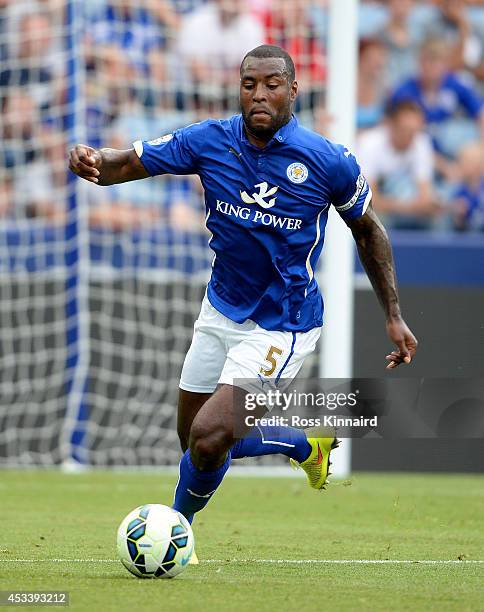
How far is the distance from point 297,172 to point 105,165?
3.07 feet

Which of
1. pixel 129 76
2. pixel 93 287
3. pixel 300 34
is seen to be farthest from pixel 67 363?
pixel 300 34

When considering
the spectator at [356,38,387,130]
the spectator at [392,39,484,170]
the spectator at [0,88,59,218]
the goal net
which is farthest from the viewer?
the spectator at [392,39,484,170]

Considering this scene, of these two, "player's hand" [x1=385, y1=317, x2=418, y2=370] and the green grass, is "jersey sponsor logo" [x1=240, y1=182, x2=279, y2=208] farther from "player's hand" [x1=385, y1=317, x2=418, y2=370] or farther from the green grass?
the green grass

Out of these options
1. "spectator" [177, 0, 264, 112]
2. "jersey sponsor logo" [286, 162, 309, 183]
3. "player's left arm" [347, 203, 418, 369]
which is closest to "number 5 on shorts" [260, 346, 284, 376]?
"player's left arm" [347, 203, 418, 369]

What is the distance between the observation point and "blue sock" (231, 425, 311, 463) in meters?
6.89

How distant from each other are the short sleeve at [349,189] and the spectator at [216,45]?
6881 mm

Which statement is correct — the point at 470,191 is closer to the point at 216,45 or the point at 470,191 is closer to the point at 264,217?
the point at 216,45

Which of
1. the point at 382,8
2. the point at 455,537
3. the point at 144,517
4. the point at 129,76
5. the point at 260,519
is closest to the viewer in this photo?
the point at 144,517

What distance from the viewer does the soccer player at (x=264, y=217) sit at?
635cm

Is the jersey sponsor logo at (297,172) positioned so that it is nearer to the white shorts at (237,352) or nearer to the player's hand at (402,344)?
the white shorts at (237,352)

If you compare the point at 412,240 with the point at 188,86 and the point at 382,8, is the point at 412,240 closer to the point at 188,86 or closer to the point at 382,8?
the point at 188,86

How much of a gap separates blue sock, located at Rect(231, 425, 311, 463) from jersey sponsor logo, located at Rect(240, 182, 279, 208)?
46.9 inches

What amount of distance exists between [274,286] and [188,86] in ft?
23.8

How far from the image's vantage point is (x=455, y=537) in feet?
26.1
